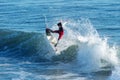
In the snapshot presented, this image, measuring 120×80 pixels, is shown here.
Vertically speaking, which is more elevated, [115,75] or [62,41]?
[62,41]

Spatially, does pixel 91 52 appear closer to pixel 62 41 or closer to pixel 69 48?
pixel 69 48

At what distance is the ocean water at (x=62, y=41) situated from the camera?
26.9 m

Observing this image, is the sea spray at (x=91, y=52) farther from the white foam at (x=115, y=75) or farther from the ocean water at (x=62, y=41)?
the white foam at (x=115, y=75)

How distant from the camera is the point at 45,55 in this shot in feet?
103

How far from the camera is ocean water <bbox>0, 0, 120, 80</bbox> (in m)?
26.9

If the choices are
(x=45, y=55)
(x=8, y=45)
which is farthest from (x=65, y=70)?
(x=8, y=45)

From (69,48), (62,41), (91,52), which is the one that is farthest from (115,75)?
(62,41)

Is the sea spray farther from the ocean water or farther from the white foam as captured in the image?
the white foam

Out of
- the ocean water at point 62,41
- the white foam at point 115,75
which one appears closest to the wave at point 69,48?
the ocean water at point 62,41

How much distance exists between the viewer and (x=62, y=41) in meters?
32.3

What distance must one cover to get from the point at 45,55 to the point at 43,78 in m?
5.83

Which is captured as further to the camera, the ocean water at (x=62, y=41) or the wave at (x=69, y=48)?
the wave at (x=69, y=48)

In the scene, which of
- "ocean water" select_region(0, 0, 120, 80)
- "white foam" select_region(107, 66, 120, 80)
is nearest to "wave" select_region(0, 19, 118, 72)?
"ocean water" select_region(0, 0, 120, 80)

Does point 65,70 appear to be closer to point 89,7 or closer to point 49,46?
point 49,46
